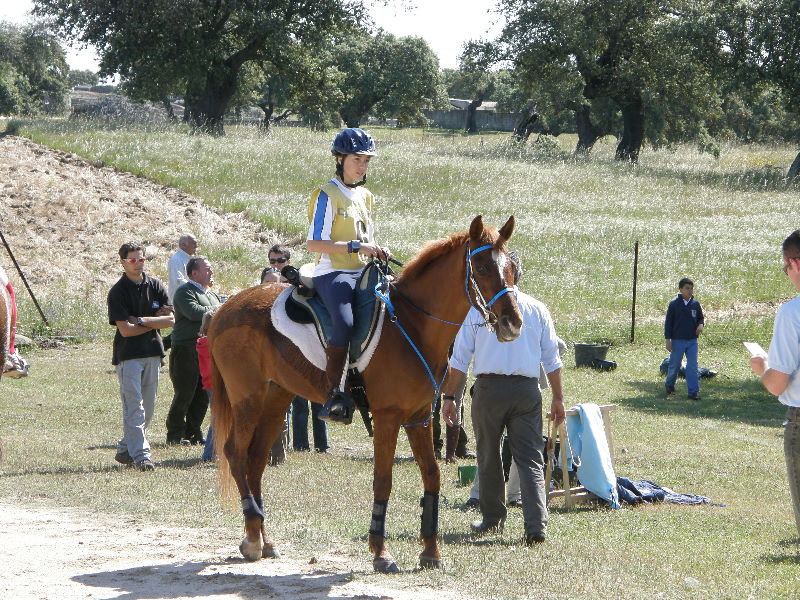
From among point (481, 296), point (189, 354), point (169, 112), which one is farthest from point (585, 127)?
point (481, 296)

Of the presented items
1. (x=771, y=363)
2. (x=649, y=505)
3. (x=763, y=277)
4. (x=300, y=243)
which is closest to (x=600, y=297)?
(x=763, y=277)

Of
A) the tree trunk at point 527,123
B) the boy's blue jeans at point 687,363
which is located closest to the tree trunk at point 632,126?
the tree trunk at point 527,123

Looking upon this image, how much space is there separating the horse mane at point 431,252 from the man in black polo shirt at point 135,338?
14.0 ft

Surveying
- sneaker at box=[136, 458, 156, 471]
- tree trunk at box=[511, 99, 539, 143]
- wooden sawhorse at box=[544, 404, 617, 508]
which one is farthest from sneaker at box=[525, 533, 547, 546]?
tree trunk at box=[511, 99, 539, 143]

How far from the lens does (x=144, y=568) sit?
6.71m

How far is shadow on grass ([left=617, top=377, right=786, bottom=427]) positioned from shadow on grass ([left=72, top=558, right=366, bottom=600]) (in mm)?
11026

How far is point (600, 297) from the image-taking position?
25.1 meters

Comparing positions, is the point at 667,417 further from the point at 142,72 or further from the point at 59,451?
the point at 142,72

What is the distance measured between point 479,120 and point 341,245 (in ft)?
355

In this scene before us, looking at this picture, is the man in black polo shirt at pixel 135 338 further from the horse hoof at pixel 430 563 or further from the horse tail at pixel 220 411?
the horse hoof at pixel 430 563

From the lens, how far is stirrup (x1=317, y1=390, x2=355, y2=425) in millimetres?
6668

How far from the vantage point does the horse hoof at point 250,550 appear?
22.8ft

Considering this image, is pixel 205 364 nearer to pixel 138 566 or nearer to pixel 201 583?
pixel 138 566

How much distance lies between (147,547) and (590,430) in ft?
14.1
